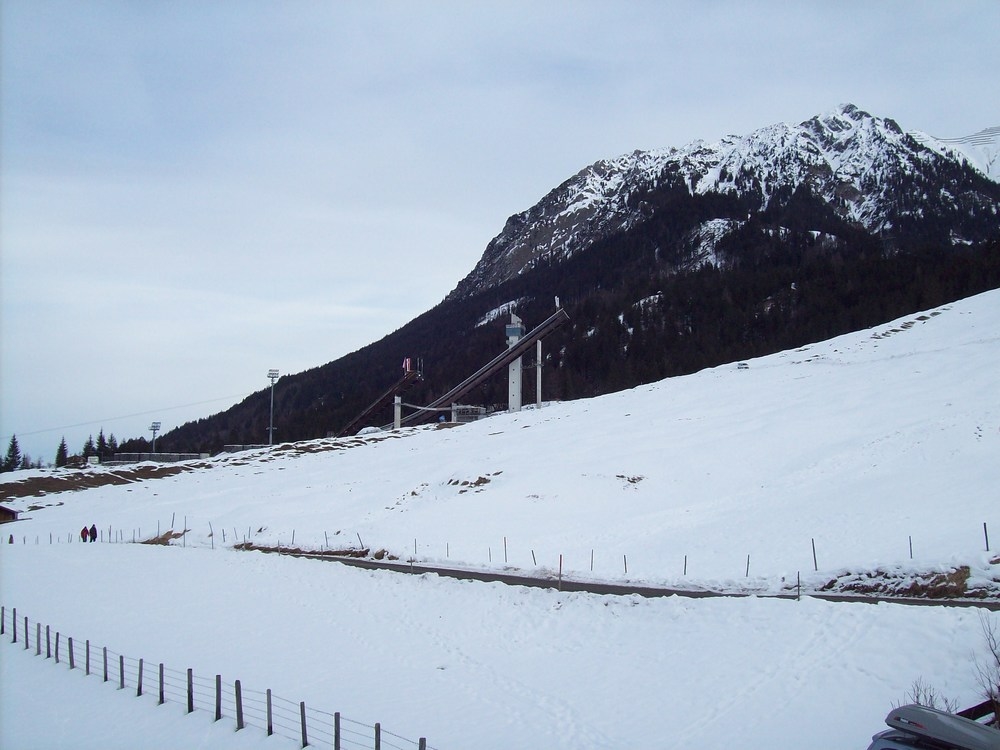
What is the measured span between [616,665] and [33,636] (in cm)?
2290

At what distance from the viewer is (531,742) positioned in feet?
51.4

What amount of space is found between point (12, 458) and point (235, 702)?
18133 centimetres

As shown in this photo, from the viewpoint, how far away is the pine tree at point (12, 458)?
16312cm

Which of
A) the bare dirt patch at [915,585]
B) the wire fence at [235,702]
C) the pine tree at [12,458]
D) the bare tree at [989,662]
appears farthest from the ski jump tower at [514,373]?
the pine tree at [12,458]

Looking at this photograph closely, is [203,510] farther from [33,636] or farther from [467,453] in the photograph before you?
[33,636]

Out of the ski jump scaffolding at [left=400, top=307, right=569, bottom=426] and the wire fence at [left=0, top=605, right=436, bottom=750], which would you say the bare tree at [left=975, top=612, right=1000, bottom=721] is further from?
the ski jump scaffolding at [left=400, top=307, right=569, bottom=426]

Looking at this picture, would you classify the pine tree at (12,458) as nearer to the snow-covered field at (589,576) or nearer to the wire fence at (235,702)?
the snow-covered field at (589,576)

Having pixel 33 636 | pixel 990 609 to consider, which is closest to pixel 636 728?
pixel 990 609

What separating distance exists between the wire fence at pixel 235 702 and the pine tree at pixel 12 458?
545 feet

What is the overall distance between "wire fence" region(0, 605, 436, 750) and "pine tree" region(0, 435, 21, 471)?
166m

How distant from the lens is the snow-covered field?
16.6 m

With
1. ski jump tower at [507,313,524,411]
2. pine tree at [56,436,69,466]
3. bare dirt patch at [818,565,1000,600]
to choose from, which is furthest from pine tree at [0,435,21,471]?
bare dirt patch at [818,565,1000,600]

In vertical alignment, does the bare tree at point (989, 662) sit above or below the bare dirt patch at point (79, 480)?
above

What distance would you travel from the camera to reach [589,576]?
27.5m
